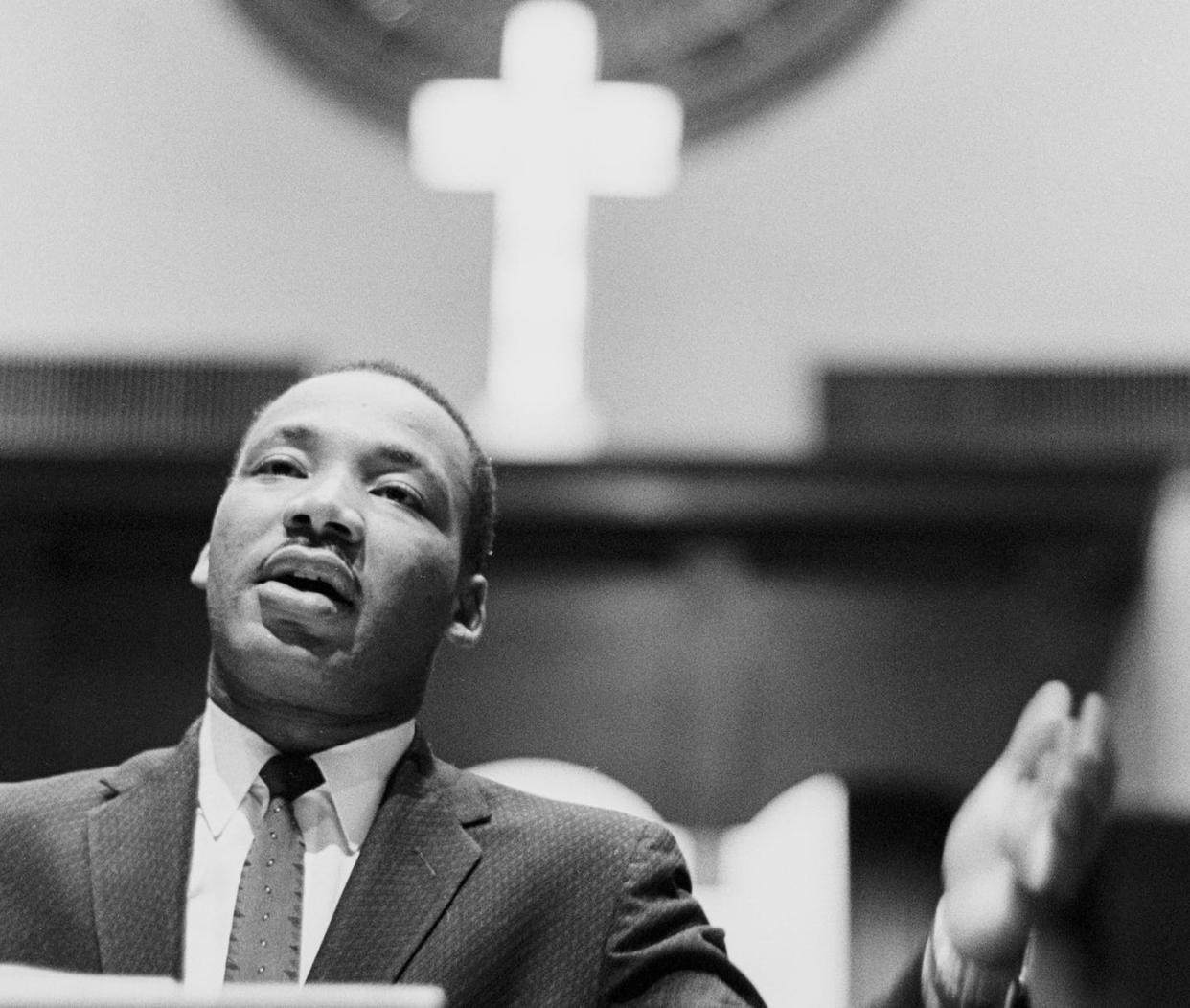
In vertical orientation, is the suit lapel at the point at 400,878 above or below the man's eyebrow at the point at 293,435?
below

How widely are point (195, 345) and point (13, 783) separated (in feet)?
12.4

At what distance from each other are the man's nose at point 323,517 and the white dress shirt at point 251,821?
186mm

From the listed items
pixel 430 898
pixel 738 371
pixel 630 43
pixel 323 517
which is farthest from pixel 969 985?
pixel 630 43

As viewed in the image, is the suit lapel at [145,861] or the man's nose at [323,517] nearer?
the suit lapel at [145,861]

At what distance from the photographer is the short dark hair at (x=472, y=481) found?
1.98 m

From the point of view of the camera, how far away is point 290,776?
1771 mm

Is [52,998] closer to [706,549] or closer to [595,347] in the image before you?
[706,549]

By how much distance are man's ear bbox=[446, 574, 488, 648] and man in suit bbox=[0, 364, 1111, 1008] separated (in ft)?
0.14

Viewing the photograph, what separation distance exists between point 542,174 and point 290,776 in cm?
392

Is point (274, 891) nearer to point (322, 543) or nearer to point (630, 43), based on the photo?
point (322, 543)

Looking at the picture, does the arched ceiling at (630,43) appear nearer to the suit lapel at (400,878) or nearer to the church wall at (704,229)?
the church wall at (704,229)

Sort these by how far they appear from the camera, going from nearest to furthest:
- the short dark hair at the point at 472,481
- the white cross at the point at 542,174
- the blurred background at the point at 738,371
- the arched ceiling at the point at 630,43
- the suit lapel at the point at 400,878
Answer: the suit lapel at the point at 400,878
the short dark hair at the point at 472,481
the blurred background at the point at 738,371
the white cross at the point at 542,174
the arched ceiling at the point at 630,43

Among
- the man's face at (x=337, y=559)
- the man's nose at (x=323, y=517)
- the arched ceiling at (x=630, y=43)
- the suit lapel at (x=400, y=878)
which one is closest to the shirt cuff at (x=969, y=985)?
the suit lapel at (x=400, y=878)

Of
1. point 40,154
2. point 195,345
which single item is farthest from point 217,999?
point 40,154
